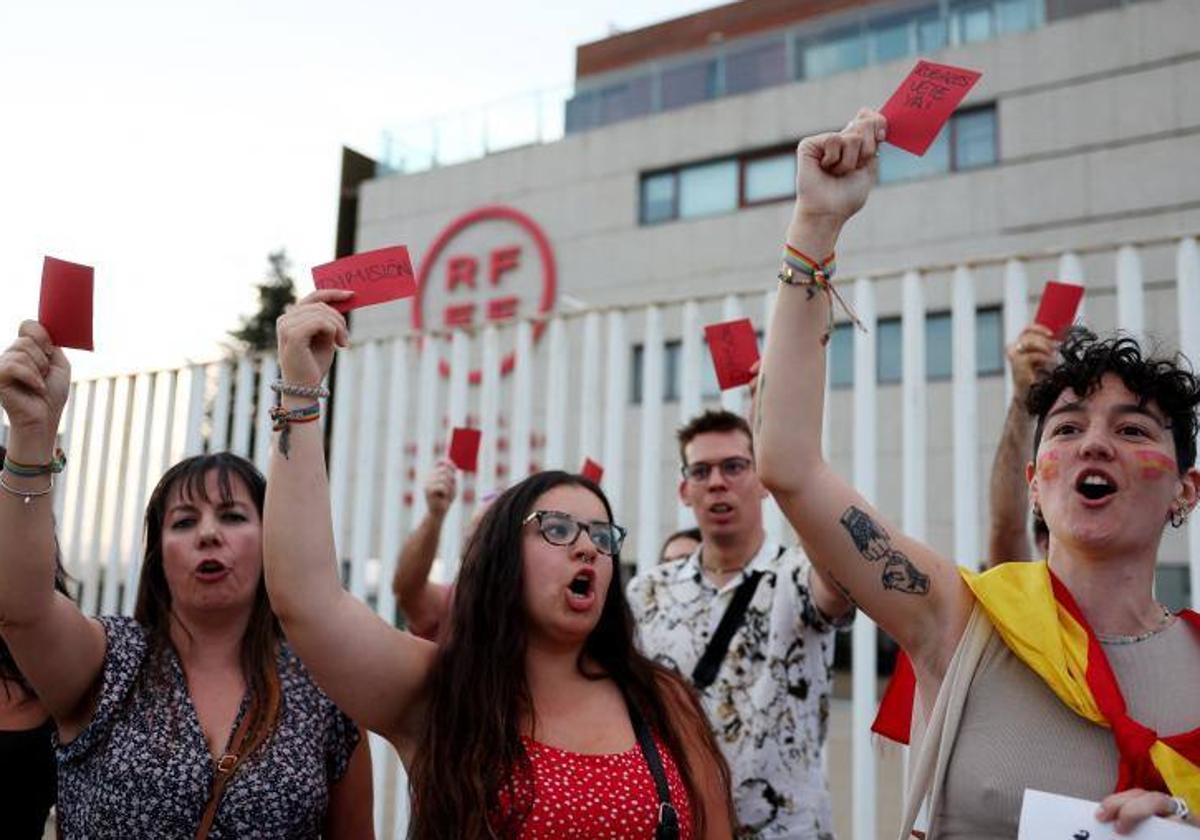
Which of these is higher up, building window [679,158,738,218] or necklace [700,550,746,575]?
building window [679,158,738,218]

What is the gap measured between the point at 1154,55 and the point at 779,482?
592 inches

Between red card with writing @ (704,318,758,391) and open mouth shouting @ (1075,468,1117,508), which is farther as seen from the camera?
red card with writing @ (704,318,758,391)

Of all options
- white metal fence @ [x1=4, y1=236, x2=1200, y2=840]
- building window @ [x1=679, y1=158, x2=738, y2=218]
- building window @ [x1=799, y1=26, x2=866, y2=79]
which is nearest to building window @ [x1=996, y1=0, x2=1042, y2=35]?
building window @ [x1=799, y1=26, x2=866, y2=79]

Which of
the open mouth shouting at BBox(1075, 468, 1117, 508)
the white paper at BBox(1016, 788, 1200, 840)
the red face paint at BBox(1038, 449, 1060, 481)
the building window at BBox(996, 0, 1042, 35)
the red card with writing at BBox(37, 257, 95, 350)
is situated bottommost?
the white paper at BBox(1016, 788, 1200, 840)

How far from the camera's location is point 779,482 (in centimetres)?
189

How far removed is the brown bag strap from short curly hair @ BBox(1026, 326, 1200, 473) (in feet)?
5.74

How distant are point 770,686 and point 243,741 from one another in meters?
1.45

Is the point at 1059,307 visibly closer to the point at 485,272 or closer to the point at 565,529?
the point at 565,529

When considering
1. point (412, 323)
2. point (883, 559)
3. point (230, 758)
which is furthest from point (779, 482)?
point (412, 323)

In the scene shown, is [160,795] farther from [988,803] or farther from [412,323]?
[412,323]

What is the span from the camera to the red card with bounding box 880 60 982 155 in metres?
1.97

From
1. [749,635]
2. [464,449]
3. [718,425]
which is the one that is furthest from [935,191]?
[749,635]

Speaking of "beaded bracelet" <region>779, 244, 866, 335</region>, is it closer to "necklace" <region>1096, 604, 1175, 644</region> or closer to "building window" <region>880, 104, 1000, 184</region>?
"necklace" <region>1096, 604, 1175, 644</region>

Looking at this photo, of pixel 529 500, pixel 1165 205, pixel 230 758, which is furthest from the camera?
pixel 1165 205
